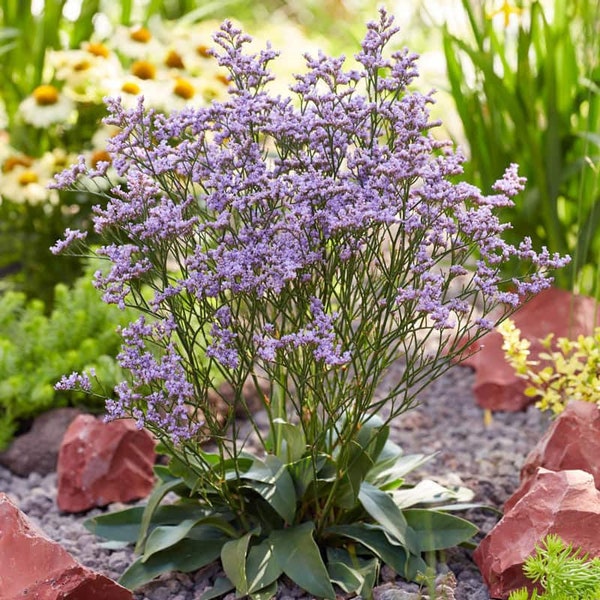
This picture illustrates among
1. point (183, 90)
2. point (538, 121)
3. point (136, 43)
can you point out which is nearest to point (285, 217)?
point (538, 121)

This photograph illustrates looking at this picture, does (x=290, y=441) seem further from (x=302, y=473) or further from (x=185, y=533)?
(x=185, y=533)

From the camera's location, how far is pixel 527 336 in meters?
3.58

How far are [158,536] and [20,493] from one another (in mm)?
937

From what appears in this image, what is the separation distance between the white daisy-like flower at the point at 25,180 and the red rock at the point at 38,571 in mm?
2077

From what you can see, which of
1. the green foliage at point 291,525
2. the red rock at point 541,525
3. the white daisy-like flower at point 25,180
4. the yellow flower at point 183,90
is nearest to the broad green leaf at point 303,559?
the green foliage at point 291,525

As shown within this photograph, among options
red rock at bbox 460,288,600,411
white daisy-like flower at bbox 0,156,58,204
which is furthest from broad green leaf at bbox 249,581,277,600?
white daisy-like flower at bbox 0,156,58,204

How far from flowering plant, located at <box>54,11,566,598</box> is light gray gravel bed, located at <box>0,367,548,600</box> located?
3.4 inches

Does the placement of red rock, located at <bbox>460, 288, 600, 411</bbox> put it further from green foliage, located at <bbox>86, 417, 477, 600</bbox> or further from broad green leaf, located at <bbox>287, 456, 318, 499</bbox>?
broad green leaf, located at <bbox>287, 456, 318, 499</bbox>

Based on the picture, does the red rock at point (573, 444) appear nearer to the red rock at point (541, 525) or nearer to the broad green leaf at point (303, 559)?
the red rock at point (541, 525)

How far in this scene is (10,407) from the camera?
10.5 ft

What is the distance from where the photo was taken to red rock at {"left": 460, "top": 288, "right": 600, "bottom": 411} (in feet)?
11.5

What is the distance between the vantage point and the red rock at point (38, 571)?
204 cm

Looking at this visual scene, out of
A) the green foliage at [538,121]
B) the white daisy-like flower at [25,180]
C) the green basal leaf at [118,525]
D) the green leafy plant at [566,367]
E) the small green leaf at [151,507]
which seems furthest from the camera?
the white daisy-like flower at [25,180]

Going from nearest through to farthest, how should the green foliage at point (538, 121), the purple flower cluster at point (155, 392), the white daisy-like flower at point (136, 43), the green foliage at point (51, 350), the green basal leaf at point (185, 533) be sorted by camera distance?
the purple flower cluster at point (155, 392)
the green basal leaf at point (185, 533)
the green foliage at point (51, 350)
the green foliage at point (538, 121)
the white daisy-like flower at point (136, 43)
